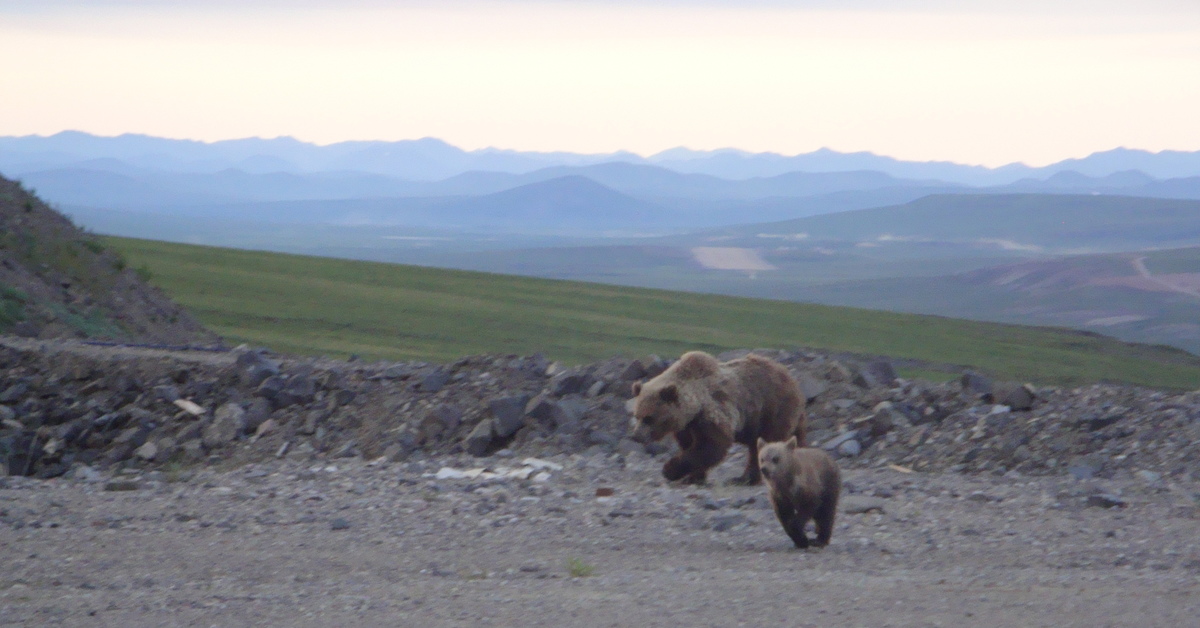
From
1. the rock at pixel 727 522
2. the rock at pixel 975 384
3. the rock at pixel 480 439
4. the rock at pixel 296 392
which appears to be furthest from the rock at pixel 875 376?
the rock at pixel 296 392

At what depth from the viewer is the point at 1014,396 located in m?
12.8

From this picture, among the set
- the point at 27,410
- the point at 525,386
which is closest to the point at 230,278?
the point at 27,410

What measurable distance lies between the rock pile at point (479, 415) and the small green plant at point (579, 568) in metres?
4.80

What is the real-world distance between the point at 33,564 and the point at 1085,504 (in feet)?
25.8

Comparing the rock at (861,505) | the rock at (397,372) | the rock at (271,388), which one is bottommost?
the rock at (861,505)

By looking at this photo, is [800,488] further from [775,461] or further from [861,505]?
[861,505]

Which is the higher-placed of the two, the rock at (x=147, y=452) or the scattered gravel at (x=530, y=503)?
the scattered gravel at (x=530, y=503)

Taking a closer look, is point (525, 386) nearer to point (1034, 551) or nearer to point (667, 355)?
point (1034, 551)

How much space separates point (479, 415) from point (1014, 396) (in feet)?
19.6

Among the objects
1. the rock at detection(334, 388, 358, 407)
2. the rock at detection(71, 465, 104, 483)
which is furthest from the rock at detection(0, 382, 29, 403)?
the rock at detection(334, 388, 358, 407)

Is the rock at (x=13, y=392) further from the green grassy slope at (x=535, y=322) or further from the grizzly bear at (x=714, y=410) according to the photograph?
the green grassy slope at (x=535, y=322)

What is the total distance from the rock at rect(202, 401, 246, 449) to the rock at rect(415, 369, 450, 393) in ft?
6.87

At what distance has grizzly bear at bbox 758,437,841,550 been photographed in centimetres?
789

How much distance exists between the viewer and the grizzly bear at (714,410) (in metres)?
10.3
